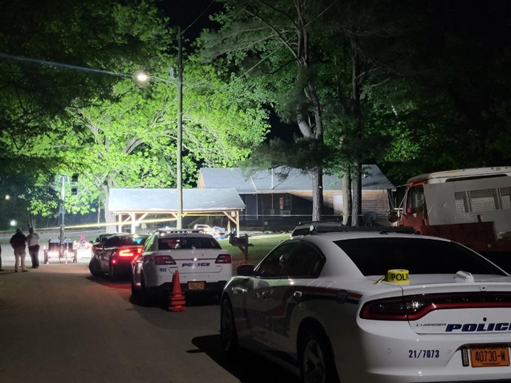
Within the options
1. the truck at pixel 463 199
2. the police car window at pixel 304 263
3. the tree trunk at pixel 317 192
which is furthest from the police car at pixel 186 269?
the tree trunk at pixel 317 192

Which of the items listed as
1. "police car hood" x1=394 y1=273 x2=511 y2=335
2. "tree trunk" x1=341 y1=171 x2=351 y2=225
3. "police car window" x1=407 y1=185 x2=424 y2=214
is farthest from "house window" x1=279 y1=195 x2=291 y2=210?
"police car hood" x1=394 y1=273 x2=511 y2=335

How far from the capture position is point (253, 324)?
813 centimetres

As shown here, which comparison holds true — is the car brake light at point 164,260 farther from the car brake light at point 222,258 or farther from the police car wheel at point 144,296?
the car brake light at point 222,258

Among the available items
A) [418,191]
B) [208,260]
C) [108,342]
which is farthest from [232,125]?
[108,342]

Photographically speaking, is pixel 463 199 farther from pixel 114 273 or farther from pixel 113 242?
pixel 113 242

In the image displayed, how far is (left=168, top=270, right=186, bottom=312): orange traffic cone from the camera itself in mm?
14195

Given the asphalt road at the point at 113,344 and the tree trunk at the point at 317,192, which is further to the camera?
the tree trunk at the point at 317,192

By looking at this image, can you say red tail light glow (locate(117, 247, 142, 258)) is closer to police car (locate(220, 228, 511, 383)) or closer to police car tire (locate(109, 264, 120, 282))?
police car tire (locate(109, 264, 120, 282))

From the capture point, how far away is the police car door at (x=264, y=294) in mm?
7594

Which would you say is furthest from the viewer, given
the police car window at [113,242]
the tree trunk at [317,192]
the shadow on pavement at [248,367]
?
the tree trunk at [317,192]

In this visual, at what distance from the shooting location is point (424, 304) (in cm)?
548

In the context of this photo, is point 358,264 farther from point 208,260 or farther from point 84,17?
point 84,17

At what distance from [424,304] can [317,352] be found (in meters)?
1.26

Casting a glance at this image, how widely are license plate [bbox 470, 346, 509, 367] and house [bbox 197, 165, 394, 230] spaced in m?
51.9
